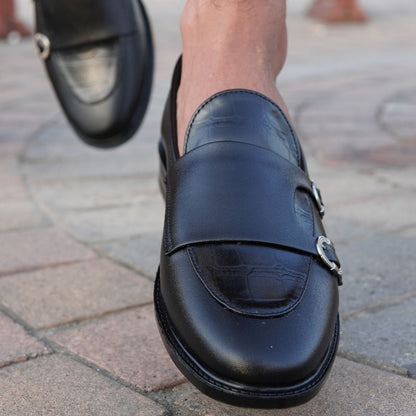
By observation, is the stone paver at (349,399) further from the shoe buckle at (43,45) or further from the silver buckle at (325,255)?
the shoe buckle at (43,45)

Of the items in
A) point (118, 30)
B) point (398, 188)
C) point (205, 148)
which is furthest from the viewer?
point (398, 188)

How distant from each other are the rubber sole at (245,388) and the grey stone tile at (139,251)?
0.55m

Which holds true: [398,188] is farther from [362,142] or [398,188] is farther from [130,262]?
[130,262]

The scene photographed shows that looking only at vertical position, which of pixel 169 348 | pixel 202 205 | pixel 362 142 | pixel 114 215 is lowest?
pixel 362 142

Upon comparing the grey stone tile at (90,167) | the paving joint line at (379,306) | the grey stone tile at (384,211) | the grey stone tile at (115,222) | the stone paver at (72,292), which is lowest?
the grey stone tile at (90,167)

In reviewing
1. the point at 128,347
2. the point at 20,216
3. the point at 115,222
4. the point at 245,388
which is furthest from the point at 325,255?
the point at 20,216

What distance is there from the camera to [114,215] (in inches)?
75.9

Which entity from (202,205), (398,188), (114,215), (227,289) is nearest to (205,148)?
(202,205)

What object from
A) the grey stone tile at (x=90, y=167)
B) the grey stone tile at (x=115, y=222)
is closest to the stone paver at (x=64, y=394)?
the grey stone tile at (x=115, y=222)

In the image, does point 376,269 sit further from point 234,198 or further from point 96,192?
point 96,192

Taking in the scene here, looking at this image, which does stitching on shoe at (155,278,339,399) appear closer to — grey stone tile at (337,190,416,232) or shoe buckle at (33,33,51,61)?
grey stone tile at (337,190,416,232)

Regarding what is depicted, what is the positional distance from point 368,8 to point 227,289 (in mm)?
9634

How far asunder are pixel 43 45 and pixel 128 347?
104 centimetres

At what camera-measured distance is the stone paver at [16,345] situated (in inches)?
45.0
